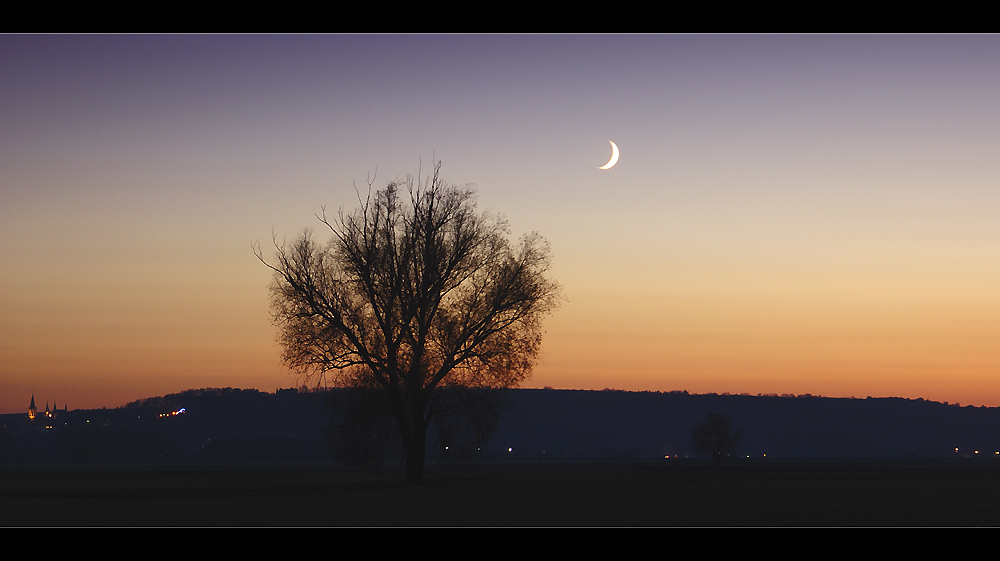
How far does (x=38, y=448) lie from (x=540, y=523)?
170 metres

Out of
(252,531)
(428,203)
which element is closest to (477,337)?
(428,203)

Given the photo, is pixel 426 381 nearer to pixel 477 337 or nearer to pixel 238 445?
pixel 477 337

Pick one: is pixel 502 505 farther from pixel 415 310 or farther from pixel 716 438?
pixel 716 438

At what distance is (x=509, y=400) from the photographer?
3934 centimetres

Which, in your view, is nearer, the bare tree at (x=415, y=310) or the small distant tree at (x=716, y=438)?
the bare tree at (x=415, y=310)

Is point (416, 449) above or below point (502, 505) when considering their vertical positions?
above

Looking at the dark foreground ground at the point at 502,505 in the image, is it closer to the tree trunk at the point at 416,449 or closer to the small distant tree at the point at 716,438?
the tree trunk at the point at 416,449

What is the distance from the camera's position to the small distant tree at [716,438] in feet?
355

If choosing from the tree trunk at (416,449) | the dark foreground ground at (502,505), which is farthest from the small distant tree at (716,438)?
the tree trunk at (416,449)

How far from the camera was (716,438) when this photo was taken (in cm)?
10900

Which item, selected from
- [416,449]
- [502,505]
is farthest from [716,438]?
[502,505]

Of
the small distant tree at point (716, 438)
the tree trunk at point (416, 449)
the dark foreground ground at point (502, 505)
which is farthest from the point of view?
the small distant tree at point (716, 438)

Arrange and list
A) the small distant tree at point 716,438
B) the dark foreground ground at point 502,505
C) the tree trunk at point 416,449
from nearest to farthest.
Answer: the dark foreground ground at point 502,505
the tree trunk at point 416,449
the small distant tree at point 716,438

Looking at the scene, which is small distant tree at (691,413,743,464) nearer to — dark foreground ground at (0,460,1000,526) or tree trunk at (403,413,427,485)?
dark foreground ground at (0,460,1000,526)
